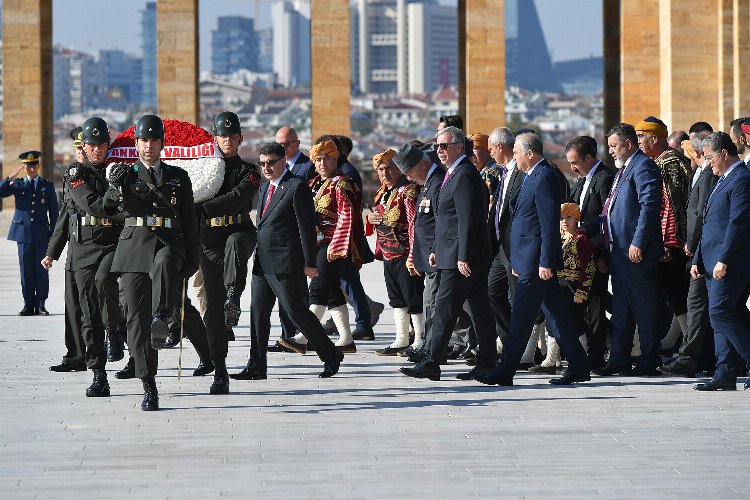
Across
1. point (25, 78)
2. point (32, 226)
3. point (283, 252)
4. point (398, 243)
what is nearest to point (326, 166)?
point (398, 243)

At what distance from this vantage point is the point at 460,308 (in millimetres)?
11852

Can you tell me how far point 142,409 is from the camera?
1045 cm

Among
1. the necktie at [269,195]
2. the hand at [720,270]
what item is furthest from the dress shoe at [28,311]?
the hand at [720,270]

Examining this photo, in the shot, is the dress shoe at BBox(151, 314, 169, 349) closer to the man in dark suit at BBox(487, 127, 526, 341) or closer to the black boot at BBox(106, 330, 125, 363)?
the black boot at BBox(106, 330, 125, 363)

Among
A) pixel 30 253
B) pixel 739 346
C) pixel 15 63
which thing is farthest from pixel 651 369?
pixel 15 63

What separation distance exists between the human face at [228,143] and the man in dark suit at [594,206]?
2.60m

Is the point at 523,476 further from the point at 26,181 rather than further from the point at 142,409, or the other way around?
the point at 26,181

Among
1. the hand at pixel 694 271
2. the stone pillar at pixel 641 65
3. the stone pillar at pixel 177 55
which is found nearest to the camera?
the hand at pixel 694 271

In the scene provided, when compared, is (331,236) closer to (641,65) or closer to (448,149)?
(448,149)

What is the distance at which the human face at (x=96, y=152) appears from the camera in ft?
37.3

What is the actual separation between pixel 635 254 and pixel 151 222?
370 centimetres

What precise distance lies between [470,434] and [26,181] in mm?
9616

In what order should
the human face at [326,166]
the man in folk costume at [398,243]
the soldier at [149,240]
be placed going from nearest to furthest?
1. the soldier at [149,240]
2. the man in folk costume at [398,243]
3. the human face at [326,166]

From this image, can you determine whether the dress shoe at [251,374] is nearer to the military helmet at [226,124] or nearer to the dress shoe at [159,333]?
the military helmet at [226,124]
